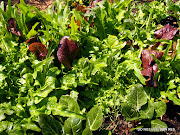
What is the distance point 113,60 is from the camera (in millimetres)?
2355

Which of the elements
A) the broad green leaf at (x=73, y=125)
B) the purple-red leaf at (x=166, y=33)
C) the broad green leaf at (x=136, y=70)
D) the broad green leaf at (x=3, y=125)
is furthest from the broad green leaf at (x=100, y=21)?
the broad green leaf at (x=3, y=125)

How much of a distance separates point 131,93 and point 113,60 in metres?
0.56

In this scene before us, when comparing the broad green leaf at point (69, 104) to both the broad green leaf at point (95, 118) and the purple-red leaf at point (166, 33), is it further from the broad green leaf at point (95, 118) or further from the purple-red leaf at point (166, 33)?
the purple-red leaf at point (166, 33)

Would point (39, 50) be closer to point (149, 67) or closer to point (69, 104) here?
point (69, 104)

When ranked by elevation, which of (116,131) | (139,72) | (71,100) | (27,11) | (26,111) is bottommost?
(116,131)

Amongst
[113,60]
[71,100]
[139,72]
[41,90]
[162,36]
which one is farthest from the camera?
[162,36]

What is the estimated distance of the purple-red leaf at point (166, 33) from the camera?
2.64m

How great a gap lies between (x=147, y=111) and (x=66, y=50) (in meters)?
1.28

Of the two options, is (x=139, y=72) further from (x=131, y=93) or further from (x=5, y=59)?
(x=5, y=59)

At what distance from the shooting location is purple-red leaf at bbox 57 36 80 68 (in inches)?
91.7

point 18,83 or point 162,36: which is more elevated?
point 162,36

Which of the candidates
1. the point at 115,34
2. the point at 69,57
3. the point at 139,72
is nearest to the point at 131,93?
the point at 139,72

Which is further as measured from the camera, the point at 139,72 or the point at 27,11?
the point at 27,11

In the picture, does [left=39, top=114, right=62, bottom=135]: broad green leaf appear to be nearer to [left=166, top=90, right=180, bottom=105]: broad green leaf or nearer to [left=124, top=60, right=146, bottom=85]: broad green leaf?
[left=124, top=60, right=146, bottom=85]: broad green leaf
